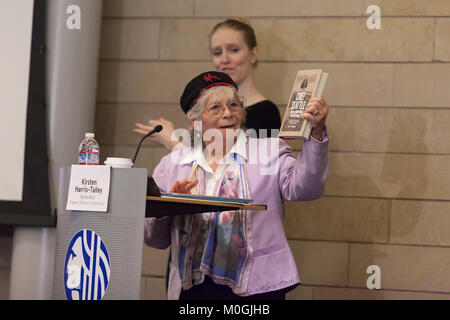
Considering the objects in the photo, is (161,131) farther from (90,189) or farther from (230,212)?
(90,189)

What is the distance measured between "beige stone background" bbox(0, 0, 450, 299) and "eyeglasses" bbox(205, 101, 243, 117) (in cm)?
120

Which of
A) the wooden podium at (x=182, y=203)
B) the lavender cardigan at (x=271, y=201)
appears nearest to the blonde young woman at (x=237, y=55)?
the lavender cardigan at (x=271, y=201)

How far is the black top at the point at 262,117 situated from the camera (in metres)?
3.08

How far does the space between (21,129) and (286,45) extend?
5.32 ft

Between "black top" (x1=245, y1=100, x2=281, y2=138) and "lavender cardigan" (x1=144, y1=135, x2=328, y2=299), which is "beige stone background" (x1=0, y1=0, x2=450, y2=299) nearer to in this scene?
"black top" (x1=245, y1=100, x2=281, y2=138)

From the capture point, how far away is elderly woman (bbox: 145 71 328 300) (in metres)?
2.22

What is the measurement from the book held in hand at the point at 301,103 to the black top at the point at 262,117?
782 mm

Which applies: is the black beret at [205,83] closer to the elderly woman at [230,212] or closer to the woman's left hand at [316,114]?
the elderly woman at [230,212]

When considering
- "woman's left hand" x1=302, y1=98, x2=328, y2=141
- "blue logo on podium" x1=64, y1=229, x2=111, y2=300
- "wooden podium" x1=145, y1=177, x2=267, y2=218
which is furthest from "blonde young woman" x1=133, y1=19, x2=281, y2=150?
"blue logo on podium" x1=64, y1=229, x2=111, y2=300

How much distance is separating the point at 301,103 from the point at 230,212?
51 cm

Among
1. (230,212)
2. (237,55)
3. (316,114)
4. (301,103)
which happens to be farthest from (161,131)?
(316,114)

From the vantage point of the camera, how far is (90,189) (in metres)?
1.86
